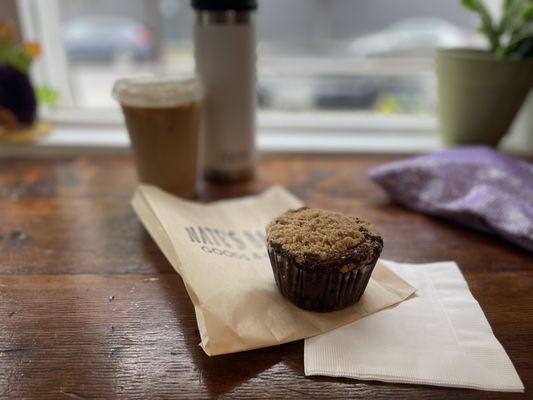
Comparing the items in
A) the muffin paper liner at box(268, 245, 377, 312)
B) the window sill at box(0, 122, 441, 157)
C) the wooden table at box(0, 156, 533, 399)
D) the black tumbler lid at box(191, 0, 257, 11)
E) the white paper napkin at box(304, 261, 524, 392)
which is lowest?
the wooden table at box(0, 156, 533, 399)

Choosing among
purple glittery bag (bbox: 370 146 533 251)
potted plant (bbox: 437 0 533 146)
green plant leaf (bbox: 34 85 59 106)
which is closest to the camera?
purple glittery bag (bbox: 370 146 533 251)

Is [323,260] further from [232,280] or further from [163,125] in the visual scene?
[163,125]

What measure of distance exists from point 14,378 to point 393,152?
0.77 meters

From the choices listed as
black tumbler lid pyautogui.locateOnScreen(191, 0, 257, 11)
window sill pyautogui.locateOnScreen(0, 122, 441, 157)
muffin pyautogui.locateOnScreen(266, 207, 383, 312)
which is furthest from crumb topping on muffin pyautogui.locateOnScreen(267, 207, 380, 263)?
window sill pyautogui.locateOnScreen(0, 122, 441, 157)

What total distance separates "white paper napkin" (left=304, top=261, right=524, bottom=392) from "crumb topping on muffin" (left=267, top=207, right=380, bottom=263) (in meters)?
0.08

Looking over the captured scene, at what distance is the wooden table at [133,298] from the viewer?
1.25 feet

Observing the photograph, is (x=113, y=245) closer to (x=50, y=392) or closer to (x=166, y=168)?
(x=166, y=168)

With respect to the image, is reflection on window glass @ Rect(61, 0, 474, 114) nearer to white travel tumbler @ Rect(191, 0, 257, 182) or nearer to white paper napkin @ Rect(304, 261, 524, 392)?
white travel tumbler @ Rect(191, 0, 257, 182)

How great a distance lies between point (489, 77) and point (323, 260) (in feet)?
1.77

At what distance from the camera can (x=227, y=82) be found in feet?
2.38

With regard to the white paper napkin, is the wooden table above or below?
below

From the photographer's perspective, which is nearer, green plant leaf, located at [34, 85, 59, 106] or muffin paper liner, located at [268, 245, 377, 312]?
muffin paper liner, located at [268, 245, 377, 312]

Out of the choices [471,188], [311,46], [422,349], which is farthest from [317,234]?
[311,46]

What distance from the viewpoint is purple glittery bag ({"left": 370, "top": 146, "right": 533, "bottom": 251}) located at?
59 cm
